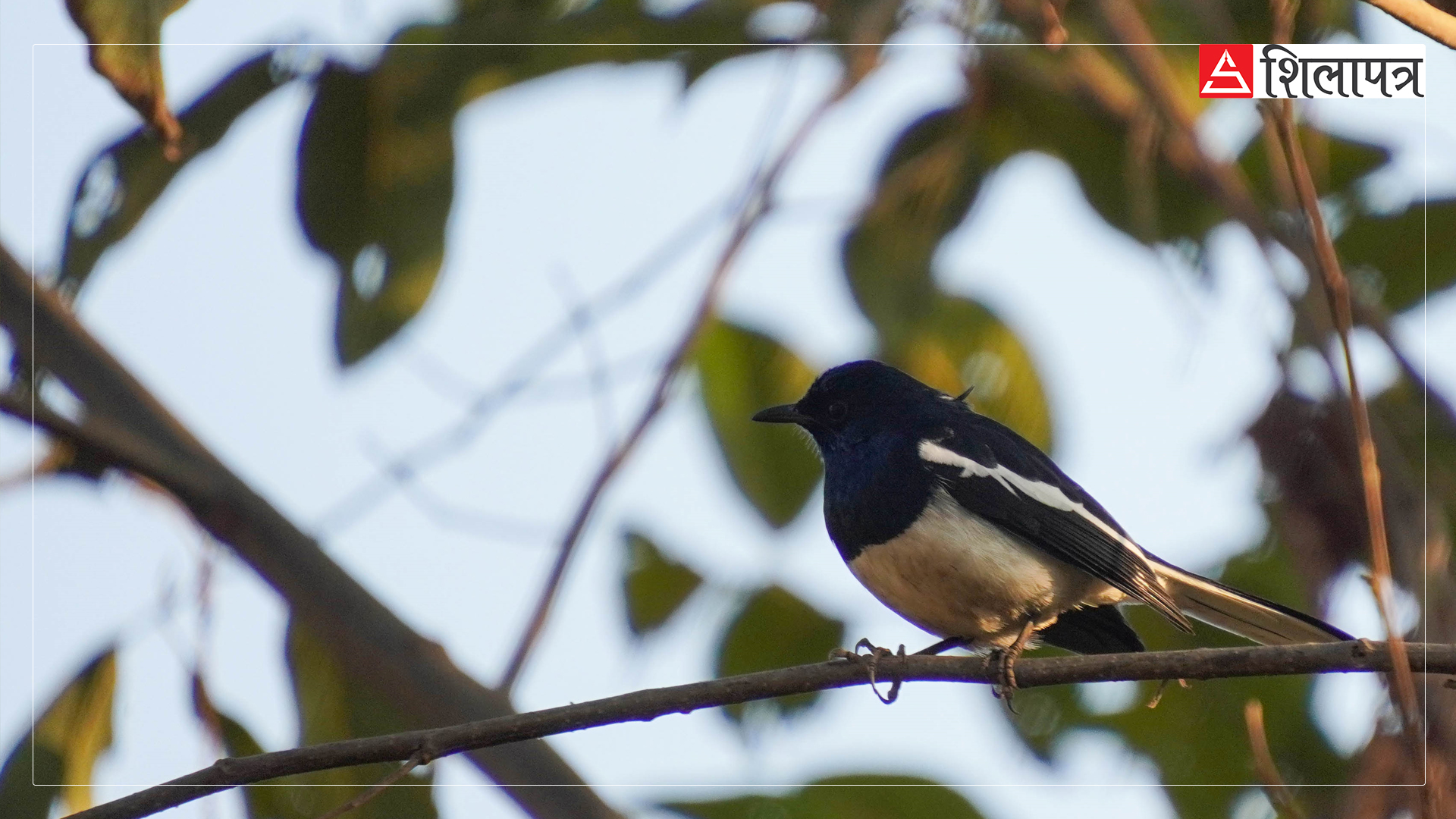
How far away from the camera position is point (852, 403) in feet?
12.0

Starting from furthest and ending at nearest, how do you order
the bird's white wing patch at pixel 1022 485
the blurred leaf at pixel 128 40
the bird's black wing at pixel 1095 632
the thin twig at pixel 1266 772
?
the bird's black wing at pixel 1095 632, the bird's white wing patch at pixel 1022 485, the blurred leaf at pixel 128 40, the thin twig at pixel 1266 772

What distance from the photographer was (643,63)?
151 inches

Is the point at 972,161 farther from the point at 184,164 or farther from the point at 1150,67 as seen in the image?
the point at 184,164

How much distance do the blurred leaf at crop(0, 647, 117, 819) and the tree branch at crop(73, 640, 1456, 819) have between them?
4.31ft

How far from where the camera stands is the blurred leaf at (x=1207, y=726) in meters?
3.77

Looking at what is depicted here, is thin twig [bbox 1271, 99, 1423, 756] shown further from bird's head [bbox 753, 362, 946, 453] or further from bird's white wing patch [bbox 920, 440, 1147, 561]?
bird's head [bbox 753, 362, 946, 453]

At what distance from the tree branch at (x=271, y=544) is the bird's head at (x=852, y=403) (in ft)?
3.32

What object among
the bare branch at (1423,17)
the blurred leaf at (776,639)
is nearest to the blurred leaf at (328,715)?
the blurred leaf at (776,639)

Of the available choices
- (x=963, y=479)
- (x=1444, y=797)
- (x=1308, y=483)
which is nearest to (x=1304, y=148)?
(x=1308, y=483)

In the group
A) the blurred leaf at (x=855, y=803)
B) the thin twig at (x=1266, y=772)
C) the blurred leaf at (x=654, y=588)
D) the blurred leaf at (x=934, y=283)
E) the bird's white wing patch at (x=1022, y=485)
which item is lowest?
the thin twig at (x=1266, y=772)

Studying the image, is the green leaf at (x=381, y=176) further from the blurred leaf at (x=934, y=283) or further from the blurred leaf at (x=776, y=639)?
the blurred leaf at (x=934, y=283)

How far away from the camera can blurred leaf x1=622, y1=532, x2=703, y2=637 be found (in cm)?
367

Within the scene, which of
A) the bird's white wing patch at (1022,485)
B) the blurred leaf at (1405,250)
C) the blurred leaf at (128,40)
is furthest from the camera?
the blurred leaf at (1405,250)

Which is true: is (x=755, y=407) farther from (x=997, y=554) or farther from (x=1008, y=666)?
(x=1008, y=666)
